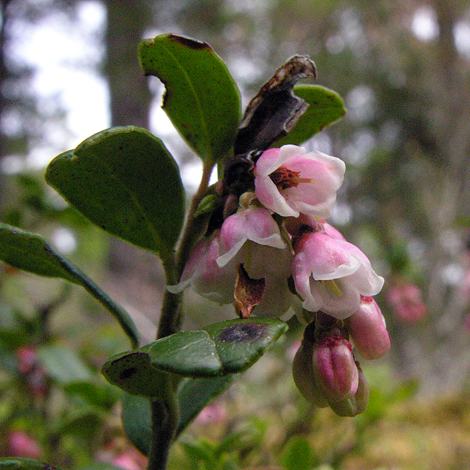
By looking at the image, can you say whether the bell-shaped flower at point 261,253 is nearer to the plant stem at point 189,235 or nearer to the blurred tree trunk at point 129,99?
the plant stem at point 189,235

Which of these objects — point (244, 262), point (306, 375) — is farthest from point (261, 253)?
point (306, 375)

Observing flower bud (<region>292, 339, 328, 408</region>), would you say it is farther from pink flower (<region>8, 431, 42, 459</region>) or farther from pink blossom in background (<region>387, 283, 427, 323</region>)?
pink blossom in background (<region>387, 283, 427, 323</region>)

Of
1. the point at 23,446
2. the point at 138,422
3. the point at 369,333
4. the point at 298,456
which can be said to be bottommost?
the point at 23,446

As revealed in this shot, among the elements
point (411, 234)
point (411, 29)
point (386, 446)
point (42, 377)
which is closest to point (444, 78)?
point (411, 29)

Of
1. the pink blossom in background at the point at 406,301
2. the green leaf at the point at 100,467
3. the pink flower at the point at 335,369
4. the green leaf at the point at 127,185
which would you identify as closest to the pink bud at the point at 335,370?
the pink flower at the point at 335,369

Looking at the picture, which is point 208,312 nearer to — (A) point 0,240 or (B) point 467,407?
(B) point 467,407

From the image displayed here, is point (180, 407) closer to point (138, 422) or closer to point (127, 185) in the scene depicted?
point (138, 422)
